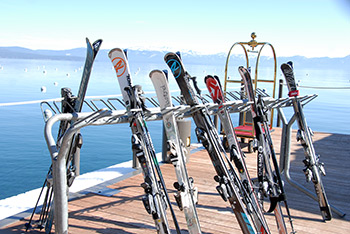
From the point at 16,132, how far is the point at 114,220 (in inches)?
507

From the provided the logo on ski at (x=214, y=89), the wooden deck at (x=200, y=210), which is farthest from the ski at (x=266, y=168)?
the wooden deck at (x=200, y=210)

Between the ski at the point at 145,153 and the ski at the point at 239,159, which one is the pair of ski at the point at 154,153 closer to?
the ski at the point at 145,153

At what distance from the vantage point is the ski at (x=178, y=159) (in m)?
3.22

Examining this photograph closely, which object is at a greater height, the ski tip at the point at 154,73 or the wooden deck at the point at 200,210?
the ski tip at the point at 154,73

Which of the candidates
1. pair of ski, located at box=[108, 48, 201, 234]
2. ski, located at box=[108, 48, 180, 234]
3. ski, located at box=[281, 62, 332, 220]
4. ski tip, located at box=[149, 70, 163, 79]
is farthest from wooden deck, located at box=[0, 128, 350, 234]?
ski tip, located at box=[149, 70, 163, 79]

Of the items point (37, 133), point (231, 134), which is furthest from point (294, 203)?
point (37, 133)

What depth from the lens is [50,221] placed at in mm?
3520

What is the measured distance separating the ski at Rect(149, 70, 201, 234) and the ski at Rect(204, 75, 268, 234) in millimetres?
464

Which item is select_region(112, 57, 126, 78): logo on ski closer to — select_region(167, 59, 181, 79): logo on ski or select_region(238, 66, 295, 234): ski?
select_region(167, 59, 181, 79): logo on ski

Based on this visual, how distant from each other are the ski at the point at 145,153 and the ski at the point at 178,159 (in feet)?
0.74

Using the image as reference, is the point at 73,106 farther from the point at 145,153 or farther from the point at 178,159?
the point at 178,159

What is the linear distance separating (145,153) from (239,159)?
101 cm

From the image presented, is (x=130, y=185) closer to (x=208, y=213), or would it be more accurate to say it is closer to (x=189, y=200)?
(x=208, y=213)

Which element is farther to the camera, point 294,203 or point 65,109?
point 294,203
